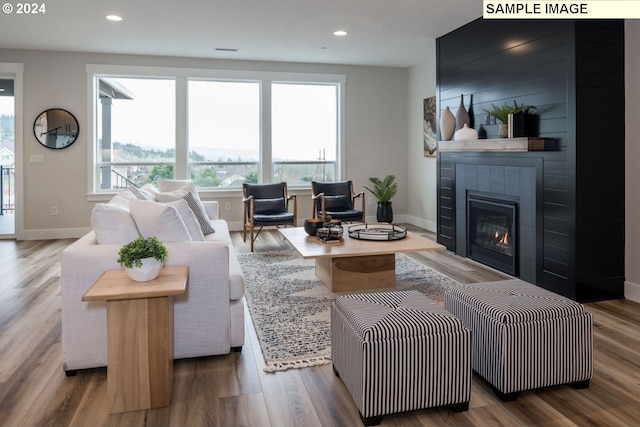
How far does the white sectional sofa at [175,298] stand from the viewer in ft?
7.90

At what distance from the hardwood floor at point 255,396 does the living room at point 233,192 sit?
395 centimetres

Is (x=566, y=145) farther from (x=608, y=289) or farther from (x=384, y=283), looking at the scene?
(x=384, y=283)

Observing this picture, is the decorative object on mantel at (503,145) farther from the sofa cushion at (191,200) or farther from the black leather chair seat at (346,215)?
the sofa cushion at (191,200)

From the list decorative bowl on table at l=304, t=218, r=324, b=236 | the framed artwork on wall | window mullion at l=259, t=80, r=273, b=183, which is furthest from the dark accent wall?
window mullion at l=259, t=80, r=273, b=183

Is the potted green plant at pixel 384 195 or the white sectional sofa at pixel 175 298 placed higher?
the potted green plant at pixel 384 195

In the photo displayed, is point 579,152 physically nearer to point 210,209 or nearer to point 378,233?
point 378,233

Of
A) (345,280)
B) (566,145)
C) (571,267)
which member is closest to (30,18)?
(345,280)

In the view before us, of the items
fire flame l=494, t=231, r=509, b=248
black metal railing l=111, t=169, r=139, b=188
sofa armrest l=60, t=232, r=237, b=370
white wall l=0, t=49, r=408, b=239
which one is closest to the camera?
sofa armrest l=60, t=232, r=237, b=370

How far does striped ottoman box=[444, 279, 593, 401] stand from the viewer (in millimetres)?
2119

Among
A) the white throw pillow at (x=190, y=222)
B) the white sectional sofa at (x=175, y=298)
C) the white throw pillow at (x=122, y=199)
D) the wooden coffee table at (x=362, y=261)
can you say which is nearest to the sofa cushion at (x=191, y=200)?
the white throw pillow at (x=122, y=199)

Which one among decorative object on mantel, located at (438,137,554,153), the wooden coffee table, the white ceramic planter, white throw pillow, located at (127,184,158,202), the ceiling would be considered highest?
the ceiling

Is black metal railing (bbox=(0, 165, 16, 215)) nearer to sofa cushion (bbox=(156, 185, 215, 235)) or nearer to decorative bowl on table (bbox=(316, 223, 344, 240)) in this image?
sofa cushion (bbox=(156, 185, 215, 235))

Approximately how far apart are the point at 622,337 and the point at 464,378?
Answer: 1487 mm

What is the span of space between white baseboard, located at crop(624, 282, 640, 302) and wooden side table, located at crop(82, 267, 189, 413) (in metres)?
3.35
